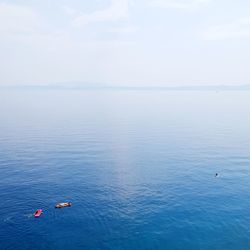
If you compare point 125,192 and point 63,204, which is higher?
point 63,204

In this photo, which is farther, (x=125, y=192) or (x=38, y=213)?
(x=125, y=192)

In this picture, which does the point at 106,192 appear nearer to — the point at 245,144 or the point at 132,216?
the point at 132,216

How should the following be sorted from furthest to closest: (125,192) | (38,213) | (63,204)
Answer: (125,192) < (63,204) < (38,213)

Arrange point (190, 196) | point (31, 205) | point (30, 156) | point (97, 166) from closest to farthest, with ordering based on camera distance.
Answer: point (31, 205), point (190, 196), point (97, 166), point (30, 156)

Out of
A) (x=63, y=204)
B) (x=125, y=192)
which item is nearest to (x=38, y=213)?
(x=63, y=204)

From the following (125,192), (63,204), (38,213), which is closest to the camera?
(38,213)

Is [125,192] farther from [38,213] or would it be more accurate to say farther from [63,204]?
[38,213]

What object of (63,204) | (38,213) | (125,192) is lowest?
(125,192)

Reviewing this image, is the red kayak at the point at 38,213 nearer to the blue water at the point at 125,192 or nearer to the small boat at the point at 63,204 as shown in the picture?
the blue water at the point at 125,192

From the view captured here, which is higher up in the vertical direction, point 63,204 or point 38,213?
point 38,213

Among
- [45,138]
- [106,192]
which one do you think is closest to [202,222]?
[106,192]

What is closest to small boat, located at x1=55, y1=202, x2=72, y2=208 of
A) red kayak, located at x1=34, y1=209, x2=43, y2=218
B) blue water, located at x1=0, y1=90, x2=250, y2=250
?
blue water, located at x1=0, y1=90, x2=250, y2=250
